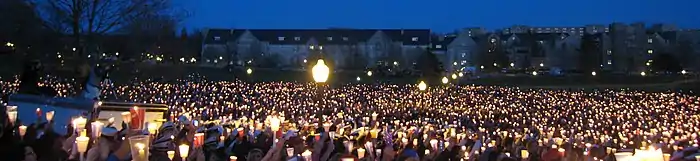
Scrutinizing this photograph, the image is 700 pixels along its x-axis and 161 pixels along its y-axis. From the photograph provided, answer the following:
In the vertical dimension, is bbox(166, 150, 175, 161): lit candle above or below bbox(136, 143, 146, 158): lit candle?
below

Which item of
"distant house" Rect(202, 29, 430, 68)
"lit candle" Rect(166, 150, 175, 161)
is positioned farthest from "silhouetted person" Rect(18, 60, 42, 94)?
"distant house" Rect(202, 29, 430, 68)

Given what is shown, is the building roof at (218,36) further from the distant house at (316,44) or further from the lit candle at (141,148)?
the lit candle at (141,148)

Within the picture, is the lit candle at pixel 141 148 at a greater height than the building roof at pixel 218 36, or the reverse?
the building roof at pixel 218 36

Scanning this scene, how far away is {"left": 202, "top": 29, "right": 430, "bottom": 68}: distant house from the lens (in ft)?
271

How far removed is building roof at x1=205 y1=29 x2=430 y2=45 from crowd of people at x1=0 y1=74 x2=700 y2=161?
49.7m

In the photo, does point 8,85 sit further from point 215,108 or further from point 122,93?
point 215,108

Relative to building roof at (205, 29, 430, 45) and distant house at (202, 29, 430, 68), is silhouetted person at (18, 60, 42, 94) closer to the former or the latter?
distant house at (202, 29, 430, 68)

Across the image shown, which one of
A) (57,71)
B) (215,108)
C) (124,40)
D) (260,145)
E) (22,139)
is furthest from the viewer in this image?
(57,71)

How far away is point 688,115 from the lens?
27953 mm

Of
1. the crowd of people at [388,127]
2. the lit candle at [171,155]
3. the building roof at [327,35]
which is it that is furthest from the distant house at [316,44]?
the lit candle at [171,155]

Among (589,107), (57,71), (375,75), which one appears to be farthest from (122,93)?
(375,75)

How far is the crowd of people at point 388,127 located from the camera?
24.8 ft

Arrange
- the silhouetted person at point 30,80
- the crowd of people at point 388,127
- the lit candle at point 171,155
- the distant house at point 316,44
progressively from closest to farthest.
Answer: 1. the lit candle at point 171,155
2. the crowd of people at point 388,127
3. the silhouetted person at point 30,80
4. the distant house at point 316,44

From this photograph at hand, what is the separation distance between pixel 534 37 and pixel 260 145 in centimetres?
8746
